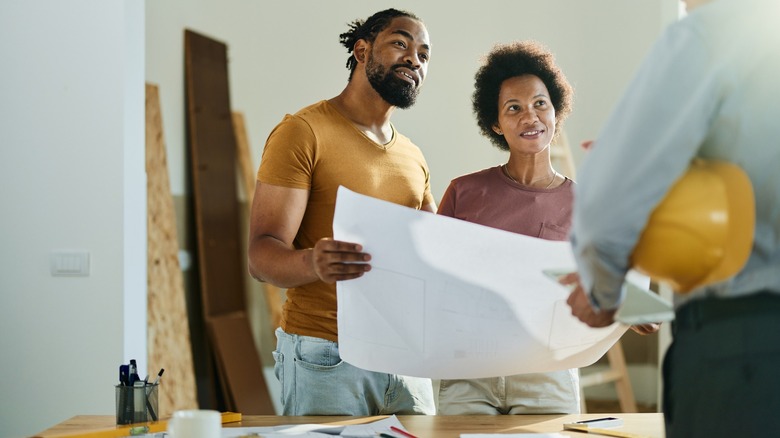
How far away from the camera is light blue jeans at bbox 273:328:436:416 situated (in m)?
2.04

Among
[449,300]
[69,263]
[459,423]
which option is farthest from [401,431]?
[69,263]

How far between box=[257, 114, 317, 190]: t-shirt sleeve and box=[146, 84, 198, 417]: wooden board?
2126 mm

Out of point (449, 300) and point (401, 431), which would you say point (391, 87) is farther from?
point (401, 431)

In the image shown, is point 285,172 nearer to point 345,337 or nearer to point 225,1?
point 345,337

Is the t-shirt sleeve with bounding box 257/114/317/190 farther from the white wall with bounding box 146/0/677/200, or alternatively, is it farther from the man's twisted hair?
the white wall with bounding box 146/0/677/200

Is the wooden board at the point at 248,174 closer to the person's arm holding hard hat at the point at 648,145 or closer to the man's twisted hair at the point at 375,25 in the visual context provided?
the man's twisted hair at the point at 375,25

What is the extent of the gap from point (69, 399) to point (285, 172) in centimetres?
155

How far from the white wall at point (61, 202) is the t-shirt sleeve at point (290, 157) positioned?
1.17m

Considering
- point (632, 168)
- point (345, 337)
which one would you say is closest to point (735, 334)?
point (632, 168)

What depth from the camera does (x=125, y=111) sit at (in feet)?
10.1

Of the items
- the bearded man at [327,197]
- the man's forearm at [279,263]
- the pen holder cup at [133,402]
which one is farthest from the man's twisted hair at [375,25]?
the pen holder cup at [133,402]

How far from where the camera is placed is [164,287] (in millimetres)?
4121

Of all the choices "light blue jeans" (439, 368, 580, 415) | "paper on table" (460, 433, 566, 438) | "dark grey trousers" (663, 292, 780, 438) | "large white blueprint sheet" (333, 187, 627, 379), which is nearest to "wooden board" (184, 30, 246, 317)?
"light blue jeans" (439, 368, 580, 415)

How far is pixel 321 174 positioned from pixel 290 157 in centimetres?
10
